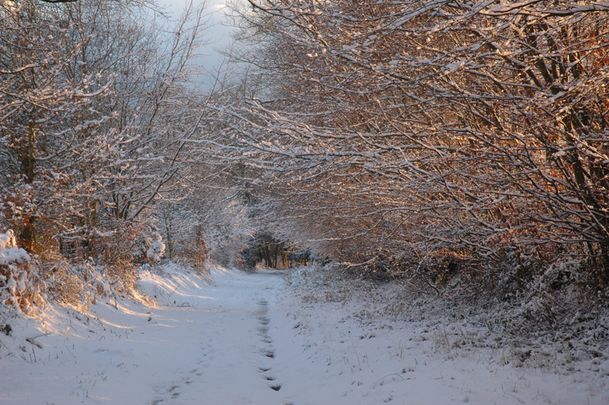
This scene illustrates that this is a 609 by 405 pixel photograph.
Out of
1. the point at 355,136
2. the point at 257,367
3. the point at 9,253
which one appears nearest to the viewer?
the point at 355,136

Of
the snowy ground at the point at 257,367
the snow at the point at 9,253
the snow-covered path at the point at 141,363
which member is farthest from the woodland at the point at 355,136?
the snowy ground at the point at 257,367

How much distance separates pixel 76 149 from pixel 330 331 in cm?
708

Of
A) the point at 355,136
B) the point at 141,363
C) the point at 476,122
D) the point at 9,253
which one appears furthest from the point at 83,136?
the point at 476,122

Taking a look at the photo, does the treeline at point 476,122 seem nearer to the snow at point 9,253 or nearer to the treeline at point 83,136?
the treeline at point 83,136

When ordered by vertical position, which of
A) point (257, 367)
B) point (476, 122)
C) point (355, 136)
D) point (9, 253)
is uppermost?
point (476, 122)

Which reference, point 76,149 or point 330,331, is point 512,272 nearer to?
point 330,331

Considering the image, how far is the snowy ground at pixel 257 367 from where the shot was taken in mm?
5441

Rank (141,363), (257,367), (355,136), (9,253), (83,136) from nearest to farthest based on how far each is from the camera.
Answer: (355,136) → (141,363) → (257,367) → (9,253) → (83,136)

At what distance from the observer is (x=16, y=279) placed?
7.96 meters

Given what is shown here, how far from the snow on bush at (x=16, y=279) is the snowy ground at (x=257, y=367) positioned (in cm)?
47

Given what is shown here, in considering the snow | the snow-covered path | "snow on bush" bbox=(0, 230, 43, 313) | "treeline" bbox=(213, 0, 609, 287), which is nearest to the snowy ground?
the snow-covered path

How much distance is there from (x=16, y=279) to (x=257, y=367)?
171 inches

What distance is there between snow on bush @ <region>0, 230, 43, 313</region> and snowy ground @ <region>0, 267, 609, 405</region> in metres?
0.47

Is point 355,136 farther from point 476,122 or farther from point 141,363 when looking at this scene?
point 141,363
